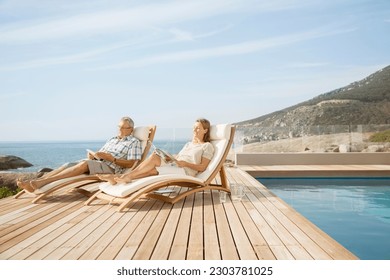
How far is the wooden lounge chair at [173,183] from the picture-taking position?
4.51 metres

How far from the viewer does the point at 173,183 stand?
15.3 ft

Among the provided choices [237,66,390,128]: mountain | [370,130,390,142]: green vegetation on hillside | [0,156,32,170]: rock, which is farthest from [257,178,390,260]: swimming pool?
[237,66,390,128]: mountain

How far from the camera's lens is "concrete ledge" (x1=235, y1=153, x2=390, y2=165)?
1064cm

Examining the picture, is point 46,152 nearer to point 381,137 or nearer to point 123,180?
point 381,137

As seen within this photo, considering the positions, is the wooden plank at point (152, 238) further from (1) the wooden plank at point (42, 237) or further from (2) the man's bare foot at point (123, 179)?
(1) the wooden plank at point (42, 237)

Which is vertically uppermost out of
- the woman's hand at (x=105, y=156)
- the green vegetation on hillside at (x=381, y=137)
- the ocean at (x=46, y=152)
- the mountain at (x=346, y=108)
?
the mountain at (x=346, y=108)

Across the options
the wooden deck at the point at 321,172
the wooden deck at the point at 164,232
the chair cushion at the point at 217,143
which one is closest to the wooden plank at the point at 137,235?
the wooden deck at the point at 164,232

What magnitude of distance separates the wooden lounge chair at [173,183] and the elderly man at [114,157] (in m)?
0.42

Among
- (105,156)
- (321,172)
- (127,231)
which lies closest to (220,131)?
(105,156)

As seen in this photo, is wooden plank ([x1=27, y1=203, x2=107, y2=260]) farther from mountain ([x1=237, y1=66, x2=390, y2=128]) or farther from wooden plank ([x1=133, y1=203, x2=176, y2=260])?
mountain ([x1=237, y1=66, x2=390, y2=128])

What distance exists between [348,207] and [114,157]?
120 inches

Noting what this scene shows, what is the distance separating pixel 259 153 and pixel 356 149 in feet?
7.54

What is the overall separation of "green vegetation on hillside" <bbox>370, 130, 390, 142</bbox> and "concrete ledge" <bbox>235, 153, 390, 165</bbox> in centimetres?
34
